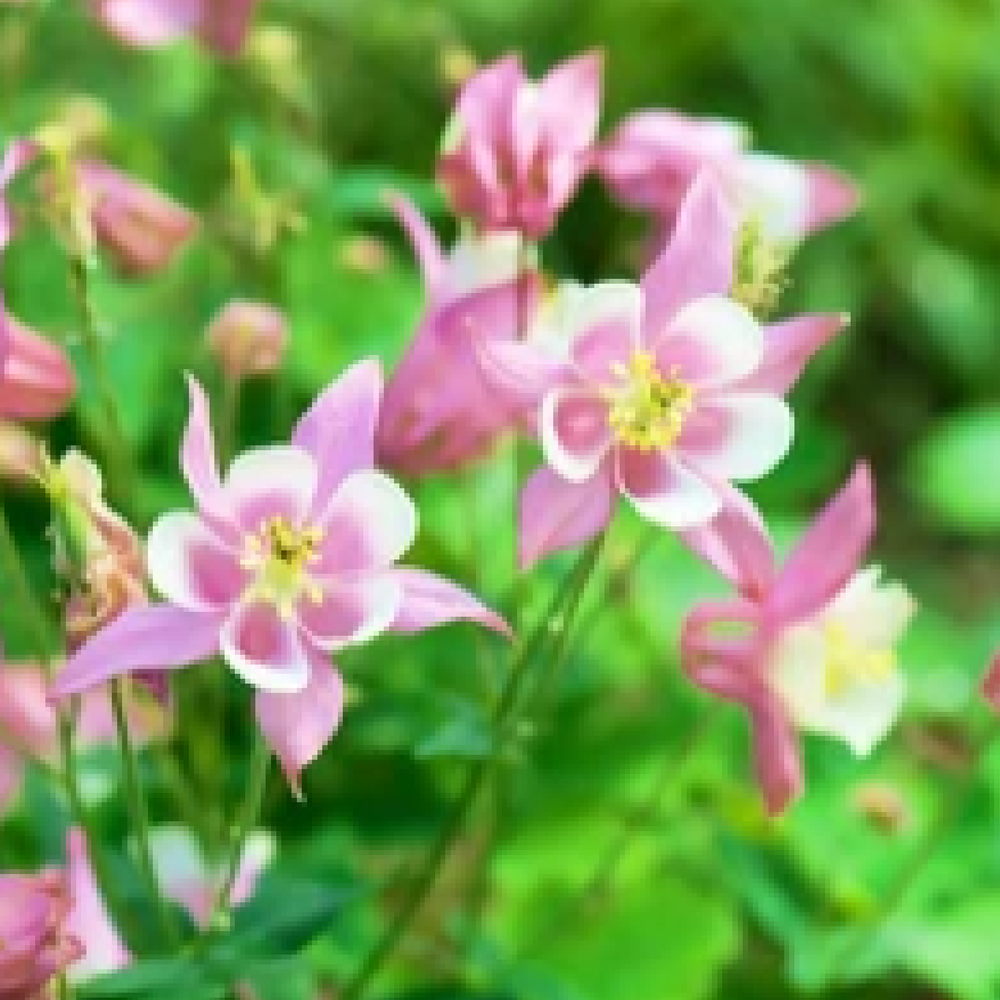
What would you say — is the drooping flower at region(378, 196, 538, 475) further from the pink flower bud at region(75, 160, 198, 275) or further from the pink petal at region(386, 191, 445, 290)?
the pink flower bud at region(75, 160, 198, 275)

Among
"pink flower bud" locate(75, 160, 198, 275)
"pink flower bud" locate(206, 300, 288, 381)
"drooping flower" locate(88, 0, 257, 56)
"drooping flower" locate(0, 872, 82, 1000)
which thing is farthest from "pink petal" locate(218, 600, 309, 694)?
"drooping flower" locate(88, 0, 257, 56)

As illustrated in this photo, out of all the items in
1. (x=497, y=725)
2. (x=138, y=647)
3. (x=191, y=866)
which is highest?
(x=138, y=647)

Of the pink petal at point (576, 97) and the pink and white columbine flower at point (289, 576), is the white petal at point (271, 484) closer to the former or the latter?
the pink and white columbine flower at point (289, 576)

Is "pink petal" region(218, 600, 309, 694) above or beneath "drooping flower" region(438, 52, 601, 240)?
beneath

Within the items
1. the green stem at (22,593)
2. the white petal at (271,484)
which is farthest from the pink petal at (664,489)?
the green stem at (22,593)

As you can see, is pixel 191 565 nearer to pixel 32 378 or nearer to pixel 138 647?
pixel 138 647

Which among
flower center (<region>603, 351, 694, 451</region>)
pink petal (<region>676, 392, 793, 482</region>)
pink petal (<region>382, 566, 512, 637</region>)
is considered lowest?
pink petal (<region>382, 566, 512, 637</region>)

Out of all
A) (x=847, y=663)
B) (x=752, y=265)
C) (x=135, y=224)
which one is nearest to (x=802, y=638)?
(x=847, y=663)
